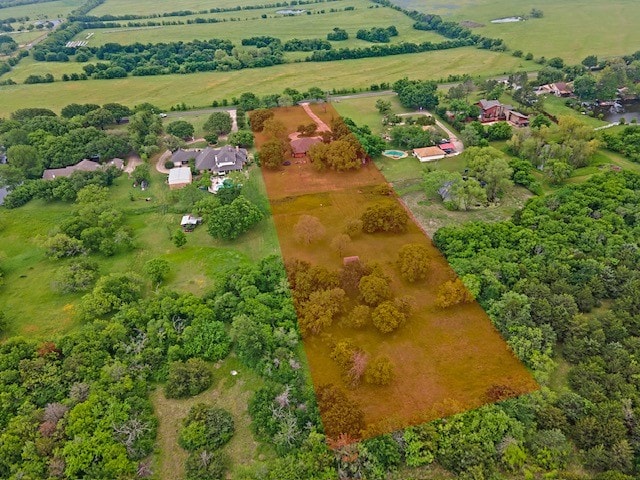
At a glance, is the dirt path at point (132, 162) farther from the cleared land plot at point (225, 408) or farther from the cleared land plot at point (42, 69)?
the cleared land plot at point (42, 69)

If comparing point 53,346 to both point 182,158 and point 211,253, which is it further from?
point 182,158

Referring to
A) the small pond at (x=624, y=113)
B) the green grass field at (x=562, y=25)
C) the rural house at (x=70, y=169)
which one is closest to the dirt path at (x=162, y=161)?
the rural house at (x=70, y=169)

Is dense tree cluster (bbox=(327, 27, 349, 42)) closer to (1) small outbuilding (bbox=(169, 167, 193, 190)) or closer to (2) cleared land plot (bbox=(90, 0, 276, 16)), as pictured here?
(2) cleared land plot (bbox=(90, 0, 276, 16))

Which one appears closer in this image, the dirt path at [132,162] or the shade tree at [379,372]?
the shade tree at [379,372]

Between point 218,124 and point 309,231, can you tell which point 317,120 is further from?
point 309,231

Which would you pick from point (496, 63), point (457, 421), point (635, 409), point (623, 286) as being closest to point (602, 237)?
point (623, 286)
